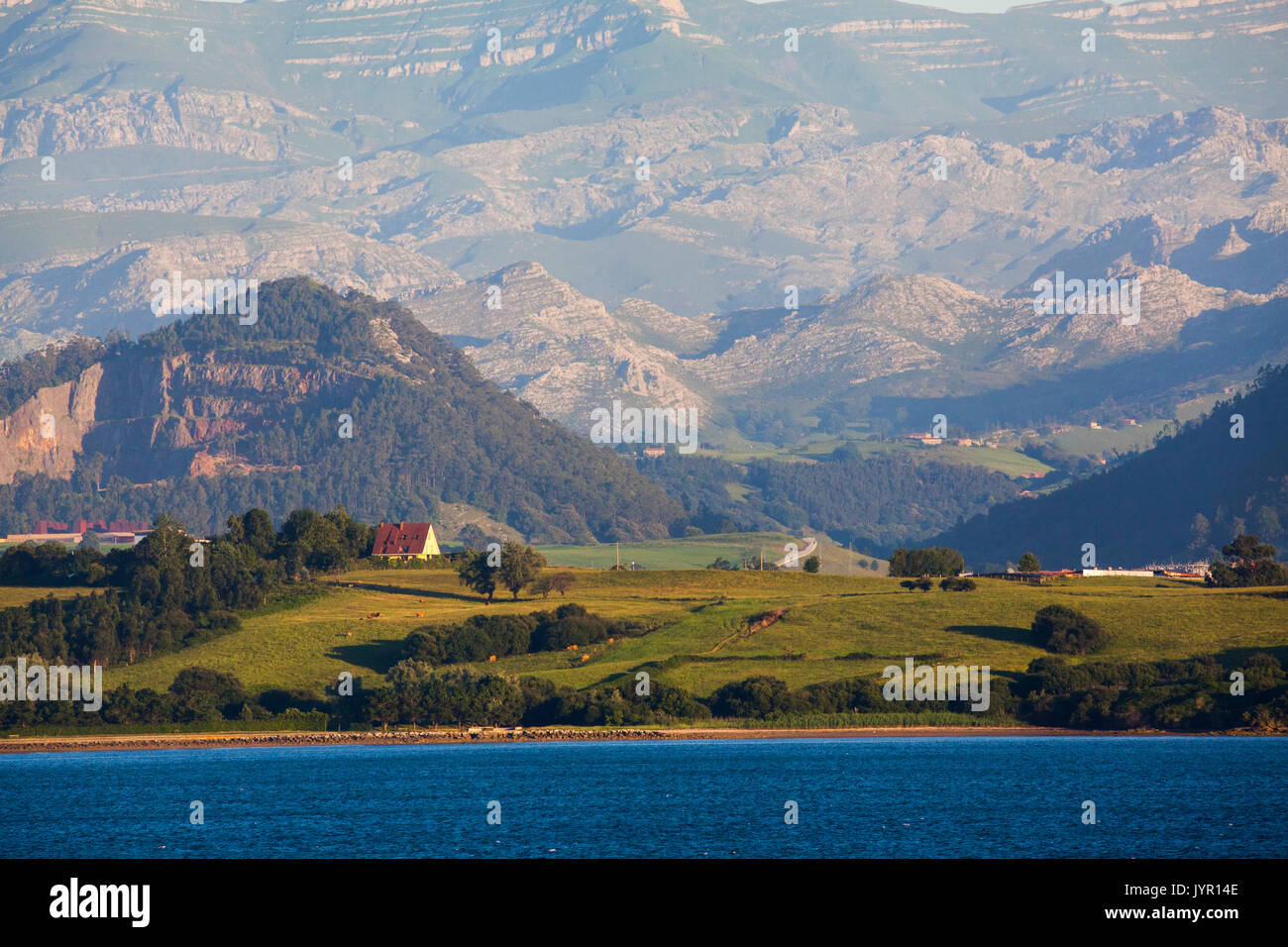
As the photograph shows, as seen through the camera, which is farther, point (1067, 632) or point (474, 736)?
point (1067, 632)

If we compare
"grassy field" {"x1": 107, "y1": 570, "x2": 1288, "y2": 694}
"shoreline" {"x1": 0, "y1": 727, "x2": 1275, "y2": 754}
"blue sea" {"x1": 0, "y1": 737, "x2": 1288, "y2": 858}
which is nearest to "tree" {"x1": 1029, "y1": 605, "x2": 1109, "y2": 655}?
"grassy field" {"x1": 107, "y1": 570, "x2": 1288, "y2": 694}

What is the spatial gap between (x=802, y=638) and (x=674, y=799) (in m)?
62.6

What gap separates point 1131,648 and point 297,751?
7302cm

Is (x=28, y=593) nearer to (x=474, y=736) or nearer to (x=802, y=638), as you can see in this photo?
(x=474, y=736)

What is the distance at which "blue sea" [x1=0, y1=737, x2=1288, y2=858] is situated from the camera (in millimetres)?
91125

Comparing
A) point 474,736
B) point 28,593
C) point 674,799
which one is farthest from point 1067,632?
point 28,593

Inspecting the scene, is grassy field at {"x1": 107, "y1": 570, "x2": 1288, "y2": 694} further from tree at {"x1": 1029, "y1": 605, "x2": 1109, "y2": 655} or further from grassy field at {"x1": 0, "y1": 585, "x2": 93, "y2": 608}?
grassy field at {"x1": 0, "y1": 585, "x2": 93, "y2": 608}

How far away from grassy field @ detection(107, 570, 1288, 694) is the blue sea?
17.6 metres

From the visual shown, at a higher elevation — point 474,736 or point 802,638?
point 802,638

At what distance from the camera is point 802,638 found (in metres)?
170

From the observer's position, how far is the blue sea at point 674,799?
9112 centimetres

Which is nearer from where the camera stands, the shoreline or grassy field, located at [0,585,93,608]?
the shoreline
